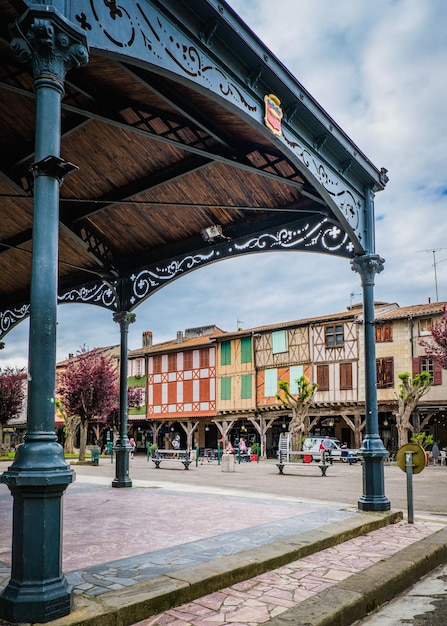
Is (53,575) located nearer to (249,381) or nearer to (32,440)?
(32,440)

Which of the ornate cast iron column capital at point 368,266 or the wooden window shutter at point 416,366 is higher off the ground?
the ornate cast iron column capital at point 368,266

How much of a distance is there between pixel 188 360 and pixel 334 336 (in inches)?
433

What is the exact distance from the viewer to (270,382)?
116 feet

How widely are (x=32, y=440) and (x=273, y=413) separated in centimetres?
3202

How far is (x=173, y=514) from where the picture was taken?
7.61 metres

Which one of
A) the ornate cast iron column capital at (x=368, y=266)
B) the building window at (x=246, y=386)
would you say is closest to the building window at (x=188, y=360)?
the building window at (x=246, y=386)

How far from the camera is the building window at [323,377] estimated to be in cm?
3328

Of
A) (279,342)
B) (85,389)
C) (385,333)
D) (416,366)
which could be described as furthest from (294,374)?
(85,389)

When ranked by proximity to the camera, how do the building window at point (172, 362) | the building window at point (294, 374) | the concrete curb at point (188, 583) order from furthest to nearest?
the building window at point (172, 362)
the building window at point (294, 374)
the concrete curb at point (188, 583)

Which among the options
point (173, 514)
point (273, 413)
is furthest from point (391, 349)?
point (173, 514)

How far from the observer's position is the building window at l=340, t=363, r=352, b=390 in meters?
32.4

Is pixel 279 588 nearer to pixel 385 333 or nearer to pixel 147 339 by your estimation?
pixel 385 333

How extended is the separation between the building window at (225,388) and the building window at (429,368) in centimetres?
1184

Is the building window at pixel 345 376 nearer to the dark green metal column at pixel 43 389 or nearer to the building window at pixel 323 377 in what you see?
the building window at pixel 323 377
